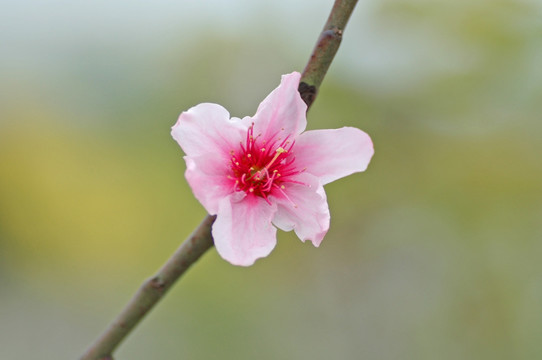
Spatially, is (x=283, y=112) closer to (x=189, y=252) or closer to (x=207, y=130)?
(x=207, y=130)

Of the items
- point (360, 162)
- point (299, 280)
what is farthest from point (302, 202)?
point (299, 280)

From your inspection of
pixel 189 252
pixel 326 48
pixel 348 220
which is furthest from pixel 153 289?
pixel 348 220

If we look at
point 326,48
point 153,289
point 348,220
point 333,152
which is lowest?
point 348,220

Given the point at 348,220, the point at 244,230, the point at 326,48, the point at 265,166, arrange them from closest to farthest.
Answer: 1. the point at 326,48
2. the point at 244,230
3. the point at 265,166
4. the point at 348,220

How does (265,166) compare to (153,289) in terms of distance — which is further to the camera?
(265,166)

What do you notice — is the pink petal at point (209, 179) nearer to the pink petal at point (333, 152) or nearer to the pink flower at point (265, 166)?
the pink flower at point (265, 166)

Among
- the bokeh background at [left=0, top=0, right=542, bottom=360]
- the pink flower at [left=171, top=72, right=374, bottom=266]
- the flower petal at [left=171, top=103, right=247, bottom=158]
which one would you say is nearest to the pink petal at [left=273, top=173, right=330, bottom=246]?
the pink flower at [left=171, top=72, right=374, bottom=266]

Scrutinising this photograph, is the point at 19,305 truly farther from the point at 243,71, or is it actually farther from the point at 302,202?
the point at 302,202

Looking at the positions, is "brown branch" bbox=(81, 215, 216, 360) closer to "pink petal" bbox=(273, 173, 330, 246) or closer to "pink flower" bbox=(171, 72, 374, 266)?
"pink flower" bbox=(171, 72, 374, 266)

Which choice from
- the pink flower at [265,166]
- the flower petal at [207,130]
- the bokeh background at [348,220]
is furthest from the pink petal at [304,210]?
the bokeh background at [348,220]
